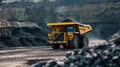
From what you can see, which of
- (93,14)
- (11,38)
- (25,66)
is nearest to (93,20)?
(93,14)

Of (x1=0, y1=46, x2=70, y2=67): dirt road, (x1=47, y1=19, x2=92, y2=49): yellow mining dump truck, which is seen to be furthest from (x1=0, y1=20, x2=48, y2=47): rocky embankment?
(x1=0, y1=46, x2=70, y2=67): dirt road

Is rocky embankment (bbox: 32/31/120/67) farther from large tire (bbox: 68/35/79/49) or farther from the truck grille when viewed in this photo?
the truck grille

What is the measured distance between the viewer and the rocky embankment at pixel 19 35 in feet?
102

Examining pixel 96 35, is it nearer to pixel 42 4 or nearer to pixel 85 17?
pixel 85 17

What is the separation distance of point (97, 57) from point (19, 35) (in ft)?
89.2

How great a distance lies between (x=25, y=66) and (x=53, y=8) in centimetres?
4516

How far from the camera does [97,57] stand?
→ 9.59 meters

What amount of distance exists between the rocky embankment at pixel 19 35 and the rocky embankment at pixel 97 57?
1969 cm

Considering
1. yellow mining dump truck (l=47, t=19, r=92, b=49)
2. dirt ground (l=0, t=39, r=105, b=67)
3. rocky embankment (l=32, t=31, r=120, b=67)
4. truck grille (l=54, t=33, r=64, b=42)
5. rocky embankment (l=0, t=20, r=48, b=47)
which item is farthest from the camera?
rocky embankment (l=0, t=20, r=48, b=47)

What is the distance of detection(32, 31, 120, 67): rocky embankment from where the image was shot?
9243 millimetres

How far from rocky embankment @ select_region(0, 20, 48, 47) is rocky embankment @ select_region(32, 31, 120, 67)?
1969 centimetres

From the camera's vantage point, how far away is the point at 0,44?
29.5 meters

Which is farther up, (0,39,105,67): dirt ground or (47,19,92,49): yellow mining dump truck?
(0,39,105,67): dirt ground

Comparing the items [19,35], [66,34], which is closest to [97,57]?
[66,34]
